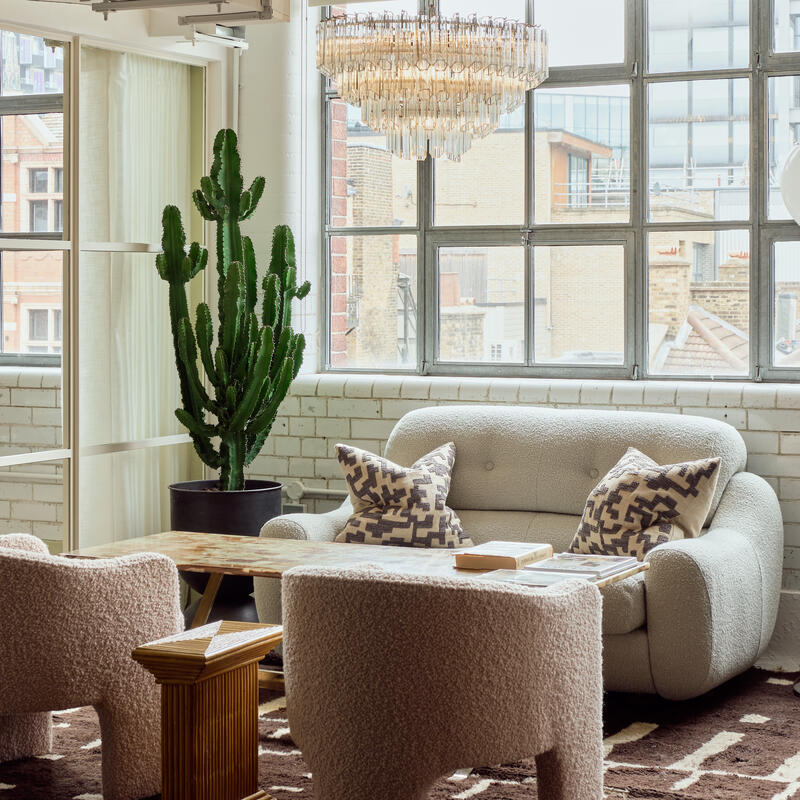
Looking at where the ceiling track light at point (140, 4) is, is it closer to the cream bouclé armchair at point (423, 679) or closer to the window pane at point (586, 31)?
the window pane at point (586, 31)

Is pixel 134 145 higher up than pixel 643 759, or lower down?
higher up

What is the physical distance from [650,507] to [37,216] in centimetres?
267

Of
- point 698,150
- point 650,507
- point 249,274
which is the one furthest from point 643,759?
point 698,150

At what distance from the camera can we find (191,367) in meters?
5.53

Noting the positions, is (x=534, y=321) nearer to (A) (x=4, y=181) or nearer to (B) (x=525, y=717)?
(A) (x=4, y=181)

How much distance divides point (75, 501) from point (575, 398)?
2.16m

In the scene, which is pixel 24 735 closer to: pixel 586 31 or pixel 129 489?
pixel 129 489

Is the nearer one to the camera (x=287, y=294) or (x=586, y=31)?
(x=287, y=294)

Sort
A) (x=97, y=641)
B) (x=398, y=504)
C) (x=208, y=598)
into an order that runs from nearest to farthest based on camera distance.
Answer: (x=97, y=641) → (x=208, y=598) → (x=398, y=504)

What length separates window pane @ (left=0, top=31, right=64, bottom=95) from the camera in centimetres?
502

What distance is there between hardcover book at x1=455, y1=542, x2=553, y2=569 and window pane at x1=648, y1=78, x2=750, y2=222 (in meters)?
2.30

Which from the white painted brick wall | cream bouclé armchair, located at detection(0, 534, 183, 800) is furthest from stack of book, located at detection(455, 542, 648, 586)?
the white painted brick wall

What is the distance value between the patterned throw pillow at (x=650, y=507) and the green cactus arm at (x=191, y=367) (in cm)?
180

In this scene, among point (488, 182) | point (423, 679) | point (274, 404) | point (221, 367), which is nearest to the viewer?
point (423, 679)
